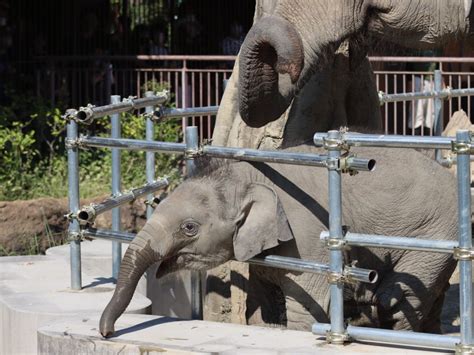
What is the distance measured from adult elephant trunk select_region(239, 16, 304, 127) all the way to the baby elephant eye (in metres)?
0.55

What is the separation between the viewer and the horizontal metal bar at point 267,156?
14.7ft

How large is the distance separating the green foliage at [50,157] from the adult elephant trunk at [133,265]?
5364 mm

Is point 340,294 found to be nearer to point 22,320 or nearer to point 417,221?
point 417,221

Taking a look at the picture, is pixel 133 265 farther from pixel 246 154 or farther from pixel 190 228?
pixel 246 154

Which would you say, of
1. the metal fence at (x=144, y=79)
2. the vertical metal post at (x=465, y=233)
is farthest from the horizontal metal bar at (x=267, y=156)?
the metal fence at (x=144, y=79)

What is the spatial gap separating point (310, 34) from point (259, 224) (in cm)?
101

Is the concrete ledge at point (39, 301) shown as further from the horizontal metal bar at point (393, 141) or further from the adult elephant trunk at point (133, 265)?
the horizontal metal bar at point (393, 141)

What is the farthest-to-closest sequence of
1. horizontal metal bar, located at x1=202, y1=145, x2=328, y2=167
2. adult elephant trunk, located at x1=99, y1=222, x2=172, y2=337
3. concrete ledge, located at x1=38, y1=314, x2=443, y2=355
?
adult elephant trunk, located at x1=99, y1=222, x2=172, y2=337
horizontal metal bar, located at x1=202, y1=145, x2=328, y2=167
concrete ledge, located at x1=38, y1=314, x2=443, y2=355

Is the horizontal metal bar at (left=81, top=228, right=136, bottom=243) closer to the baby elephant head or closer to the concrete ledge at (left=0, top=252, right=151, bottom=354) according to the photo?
the concrete ledge at (left=0, top=252, right=151, bottom=354)

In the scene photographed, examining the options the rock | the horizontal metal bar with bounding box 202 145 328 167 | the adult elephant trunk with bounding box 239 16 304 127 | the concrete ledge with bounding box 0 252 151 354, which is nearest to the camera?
the horizontal metal bar with bounding box 202 145 328 167

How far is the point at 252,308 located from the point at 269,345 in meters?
1.29

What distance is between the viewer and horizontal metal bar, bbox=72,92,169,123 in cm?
569

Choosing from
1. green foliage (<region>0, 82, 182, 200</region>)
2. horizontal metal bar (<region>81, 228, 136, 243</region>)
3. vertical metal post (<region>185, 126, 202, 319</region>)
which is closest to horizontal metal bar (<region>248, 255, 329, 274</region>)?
vertical metal post (<region>185, 126, 202, 319</region>)

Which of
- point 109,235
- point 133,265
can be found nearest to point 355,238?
point 133,265
